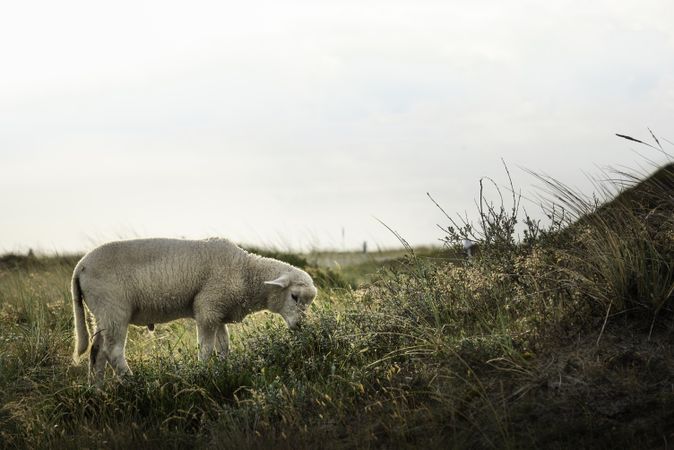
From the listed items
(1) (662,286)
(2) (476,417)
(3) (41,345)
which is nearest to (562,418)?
(2) (476,417)

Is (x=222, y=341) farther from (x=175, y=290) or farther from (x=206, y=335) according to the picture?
(x=175, y=290)

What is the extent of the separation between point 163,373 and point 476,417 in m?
3.30

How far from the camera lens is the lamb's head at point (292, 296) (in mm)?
8930

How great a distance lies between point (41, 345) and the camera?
33.4ft

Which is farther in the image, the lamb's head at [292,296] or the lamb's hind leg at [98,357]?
the lamb's head at [292,296]

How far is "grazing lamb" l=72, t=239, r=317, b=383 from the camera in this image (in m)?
8.44

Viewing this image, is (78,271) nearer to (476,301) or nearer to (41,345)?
(41,345)

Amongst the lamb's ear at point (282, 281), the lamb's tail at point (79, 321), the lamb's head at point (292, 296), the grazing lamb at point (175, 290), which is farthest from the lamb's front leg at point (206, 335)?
the lamb's tail at point (79, 321)

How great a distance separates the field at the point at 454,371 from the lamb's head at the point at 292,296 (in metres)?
0.19

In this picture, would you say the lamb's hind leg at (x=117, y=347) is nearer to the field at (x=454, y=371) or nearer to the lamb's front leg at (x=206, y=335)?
the field at (x=454, y=371)

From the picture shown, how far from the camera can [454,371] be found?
6598 millimetres

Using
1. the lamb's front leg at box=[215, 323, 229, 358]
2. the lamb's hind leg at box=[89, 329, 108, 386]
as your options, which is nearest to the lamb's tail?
the lamb's hind leg at box=[89, 329, 108, 386]

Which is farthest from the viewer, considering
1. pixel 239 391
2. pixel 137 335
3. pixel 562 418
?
pixel 137 335

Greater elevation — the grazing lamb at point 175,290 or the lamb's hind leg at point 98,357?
the grazing lamb at point 175,290
